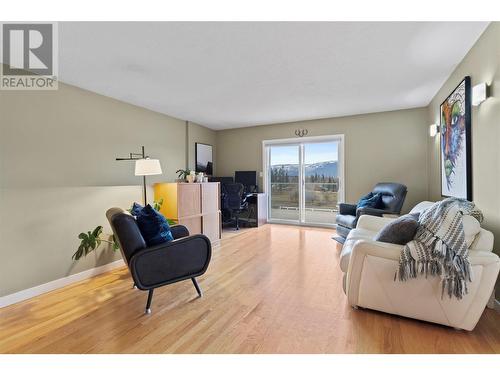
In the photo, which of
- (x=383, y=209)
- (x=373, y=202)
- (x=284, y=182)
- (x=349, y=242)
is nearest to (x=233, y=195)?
(x=284, y=182)

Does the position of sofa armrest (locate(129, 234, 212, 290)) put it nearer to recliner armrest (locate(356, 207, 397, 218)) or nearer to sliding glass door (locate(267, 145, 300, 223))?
recliner armrest (locate(356, 207, 397, 218))

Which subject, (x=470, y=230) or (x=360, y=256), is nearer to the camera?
(x=470, y=230)

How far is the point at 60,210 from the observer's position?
9.25 feet

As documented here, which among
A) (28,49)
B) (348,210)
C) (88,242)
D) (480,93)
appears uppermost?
(28,49)

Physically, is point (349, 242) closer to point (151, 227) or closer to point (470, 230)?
point (470, 230)

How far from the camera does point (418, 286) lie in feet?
6.02

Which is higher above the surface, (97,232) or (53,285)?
(97,232)

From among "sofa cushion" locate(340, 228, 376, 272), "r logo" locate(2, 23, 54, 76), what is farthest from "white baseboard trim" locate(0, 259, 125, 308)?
"sofa cushion" locate(340, 228, 376, 272)

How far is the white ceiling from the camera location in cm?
202

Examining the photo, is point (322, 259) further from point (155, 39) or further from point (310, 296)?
point (155, 39)

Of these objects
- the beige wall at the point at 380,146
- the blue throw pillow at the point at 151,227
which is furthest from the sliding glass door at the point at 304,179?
the blue throw pillow at the point at 151,227

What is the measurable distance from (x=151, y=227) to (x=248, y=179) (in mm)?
3959

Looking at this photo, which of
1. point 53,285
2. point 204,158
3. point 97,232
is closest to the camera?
point 53,285
